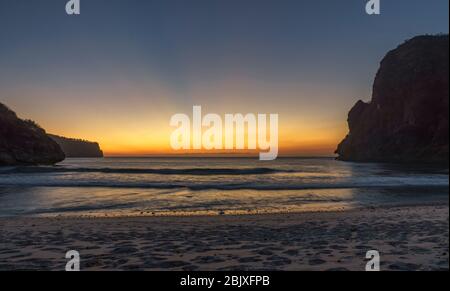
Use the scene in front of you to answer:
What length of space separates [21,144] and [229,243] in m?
79.3

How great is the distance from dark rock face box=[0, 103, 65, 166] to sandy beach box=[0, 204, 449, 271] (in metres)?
68.4

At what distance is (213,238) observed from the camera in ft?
28.9

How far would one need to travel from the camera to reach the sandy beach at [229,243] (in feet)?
19.9

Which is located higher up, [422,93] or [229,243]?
[422,93]

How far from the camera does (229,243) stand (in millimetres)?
8117

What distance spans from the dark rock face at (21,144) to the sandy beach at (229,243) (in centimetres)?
6843

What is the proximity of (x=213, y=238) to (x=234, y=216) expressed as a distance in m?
4.59

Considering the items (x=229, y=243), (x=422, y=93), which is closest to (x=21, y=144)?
(x=229, y=243)

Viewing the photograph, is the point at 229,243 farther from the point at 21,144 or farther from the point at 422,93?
the point at 21,144

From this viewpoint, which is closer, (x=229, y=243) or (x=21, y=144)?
(x=229, y=243)

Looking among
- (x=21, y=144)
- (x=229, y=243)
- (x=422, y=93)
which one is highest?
(x=422, y=93)

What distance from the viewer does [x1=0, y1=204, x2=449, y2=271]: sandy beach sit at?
6055mm

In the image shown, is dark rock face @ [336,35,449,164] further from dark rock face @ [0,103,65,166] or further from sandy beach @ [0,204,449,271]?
dark rock face @ [0,103,65,166]
